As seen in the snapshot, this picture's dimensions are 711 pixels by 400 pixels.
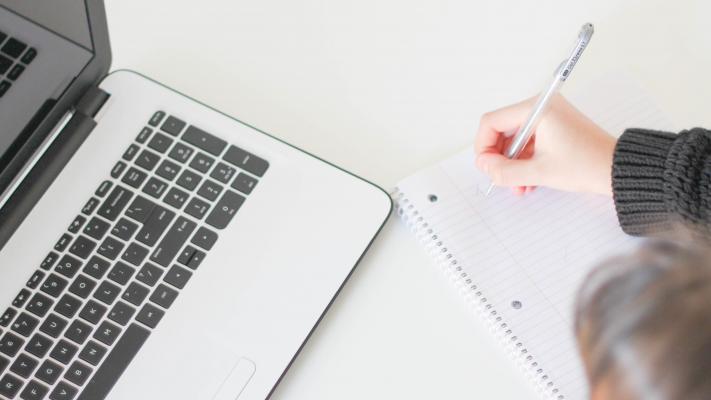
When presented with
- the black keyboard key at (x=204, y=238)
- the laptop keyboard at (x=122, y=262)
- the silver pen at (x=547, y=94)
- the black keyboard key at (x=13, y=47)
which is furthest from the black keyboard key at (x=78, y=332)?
the silver pen at (x=547, y=94)

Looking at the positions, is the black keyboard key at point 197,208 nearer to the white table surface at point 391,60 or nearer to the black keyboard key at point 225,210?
the black keyboard key at point 225,210

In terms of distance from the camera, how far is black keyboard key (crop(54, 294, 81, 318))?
61 cm

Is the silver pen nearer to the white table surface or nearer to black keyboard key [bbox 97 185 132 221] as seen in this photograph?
the white table surface

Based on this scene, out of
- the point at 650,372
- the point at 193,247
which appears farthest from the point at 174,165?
the point at 650,372

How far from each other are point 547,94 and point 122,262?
1.23 ft

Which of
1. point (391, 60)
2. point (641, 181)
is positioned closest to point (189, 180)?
point (391, 60)

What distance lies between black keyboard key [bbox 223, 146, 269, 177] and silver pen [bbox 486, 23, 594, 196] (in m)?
0.20

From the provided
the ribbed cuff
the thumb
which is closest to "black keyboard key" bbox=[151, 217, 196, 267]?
the thumb

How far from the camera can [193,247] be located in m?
0.64

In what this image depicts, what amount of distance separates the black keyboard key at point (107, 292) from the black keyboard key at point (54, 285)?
28 millimetres

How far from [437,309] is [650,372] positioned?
1.00ft

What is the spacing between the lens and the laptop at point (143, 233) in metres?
0.61

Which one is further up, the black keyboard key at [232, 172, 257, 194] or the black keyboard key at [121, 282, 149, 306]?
the black keyboard key at [232, 172, 257, 194]

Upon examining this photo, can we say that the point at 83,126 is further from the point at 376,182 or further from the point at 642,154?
the point at 642,154
